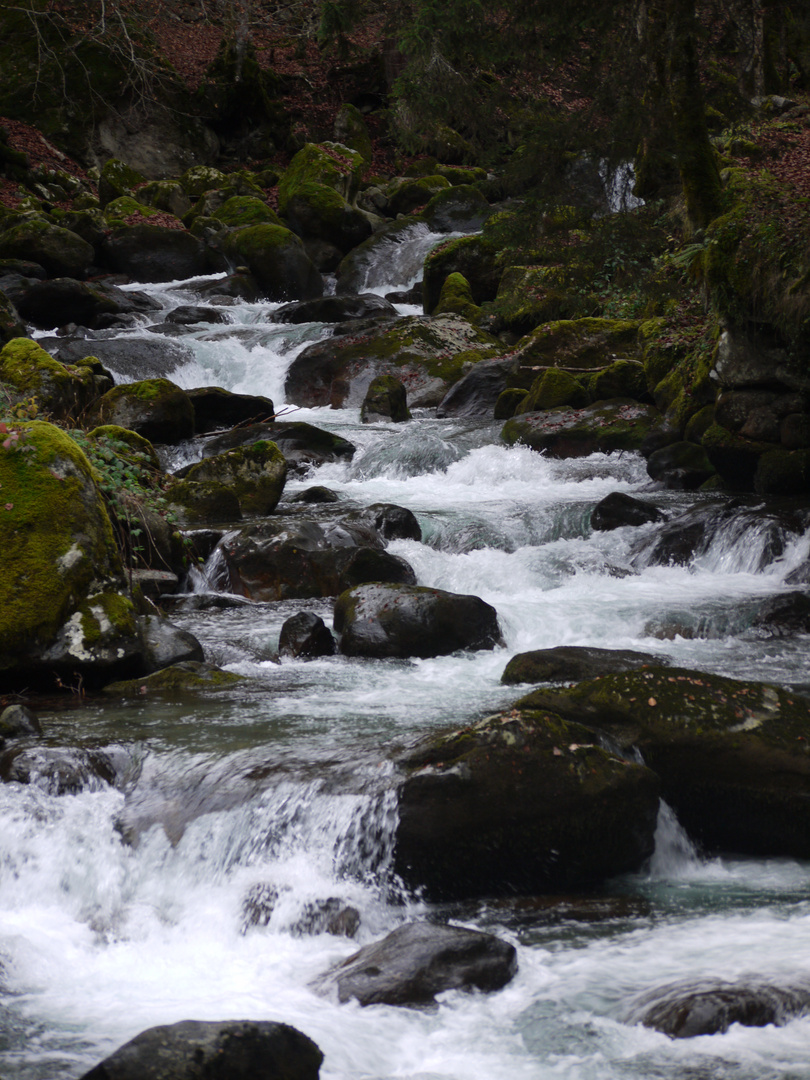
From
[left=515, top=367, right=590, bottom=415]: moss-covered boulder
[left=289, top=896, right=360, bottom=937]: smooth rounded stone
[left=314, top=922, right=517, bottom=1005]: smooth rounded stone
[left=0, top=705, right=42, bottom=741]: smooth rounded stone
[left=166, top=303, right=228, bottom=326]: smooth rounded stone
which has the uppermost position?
[left=166, top=303, right=228, bottom=326]: smooth rounded stone

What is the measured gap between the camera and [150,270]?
82.2 feet

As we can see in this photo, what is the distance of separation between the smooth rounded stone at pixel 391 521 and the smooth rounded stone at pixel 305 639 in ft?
9.80

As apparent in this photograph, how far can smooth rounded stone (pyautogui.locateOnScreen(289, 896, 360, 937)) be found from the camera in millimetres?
4188

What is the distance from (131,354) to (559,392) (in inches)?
334

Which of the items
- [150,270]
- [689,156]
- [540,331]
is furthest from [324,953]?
[150,270]

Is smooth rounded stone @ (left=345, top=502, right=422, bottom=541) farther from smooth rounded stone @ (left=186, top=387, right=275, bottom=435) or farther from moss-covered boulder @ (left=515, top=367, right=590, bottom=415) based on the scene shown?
smooth rounded stone @ (left=186, top=387, right=275, bottom=435)

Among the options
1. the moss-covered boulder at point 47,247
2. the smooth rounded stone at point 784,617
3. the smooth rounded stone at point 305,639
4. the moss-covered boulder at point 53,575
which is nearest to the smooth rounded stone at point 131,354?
the moss-covered boulder at point 47,247

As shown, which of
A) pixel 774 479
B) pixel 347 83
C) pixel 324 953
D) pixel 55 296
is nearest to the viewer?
pixel 324 953

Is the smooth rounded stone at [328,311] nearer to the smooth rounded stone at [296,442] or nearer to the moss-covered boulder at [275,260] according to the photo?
the moss-covered boulder at [275,260]

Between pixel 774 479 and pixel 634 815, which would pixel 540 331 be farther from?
pixel 634 815

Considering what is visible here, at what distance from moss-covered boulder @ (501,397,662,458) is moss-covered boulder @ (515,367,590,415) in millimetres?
509

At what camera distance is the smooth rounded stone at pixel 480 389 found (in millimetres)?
17141

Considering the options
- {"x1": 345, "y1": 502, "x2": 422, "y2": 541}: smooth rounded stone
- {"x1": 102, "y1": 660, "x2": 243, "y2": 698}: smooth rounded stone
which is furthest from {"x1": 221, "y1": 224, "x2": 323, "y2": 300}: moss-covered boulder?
{"x1": 102, "y1": 660, "x2": 243, "y2": 698}: smooth rounded stone

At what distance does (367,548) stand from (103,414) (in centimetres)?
666
